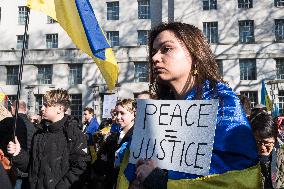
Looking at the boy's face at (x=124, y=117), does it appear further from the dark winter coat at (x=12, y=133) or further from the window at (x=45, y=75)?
the window at (x=45, y=75)

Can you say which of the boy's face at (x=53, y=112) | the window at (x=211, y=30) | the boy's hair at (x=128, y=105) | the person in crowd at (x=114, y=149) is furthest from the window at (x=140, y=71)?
the boy's face at (x=53, y=112)

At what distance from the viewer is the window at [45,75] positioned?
1309 inches

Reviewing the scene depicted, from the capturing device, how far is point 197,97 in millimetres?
2020

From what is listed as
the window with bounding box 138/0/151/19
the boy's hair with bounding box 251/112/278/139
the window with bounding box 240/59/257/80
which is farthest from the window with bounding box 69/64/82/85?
the boy's hair with bounding box 251/112/278/139

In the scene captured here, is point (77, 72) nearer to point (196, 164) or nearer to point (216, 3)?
point (216, 3)

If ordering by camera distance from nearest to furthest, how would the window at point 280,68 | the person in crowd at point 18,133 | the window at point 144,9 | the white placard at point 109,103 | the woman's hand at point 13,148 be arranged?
1. the woman's hand at point 13,148
2. the person in crowd at point 18,133
3. the white placard at point 109,103
4. the window at point 280,68
5. the window at point 144,9

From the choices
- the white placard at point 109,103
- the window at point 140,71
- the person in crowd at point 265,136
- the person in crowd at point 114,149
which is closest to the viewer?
the person in crowd at point 265,136

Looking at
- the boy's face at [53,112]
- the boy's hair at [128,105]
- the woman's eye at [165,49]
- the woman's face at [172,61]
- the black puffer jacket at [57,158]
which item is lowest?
the black puffer jacket at [57,158]

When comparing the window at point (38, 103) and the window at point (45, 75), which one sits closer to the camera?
the window at point (38, 103)

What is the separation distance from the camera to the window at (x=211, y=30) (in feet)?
105

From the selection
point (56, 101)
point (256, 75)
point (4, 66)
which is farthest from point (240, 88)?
point (56, 101)

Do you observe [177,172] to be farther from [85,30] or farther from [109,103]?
[109,103]

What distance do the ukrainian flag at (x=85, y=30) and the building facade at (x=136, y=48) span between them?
26488 millimetres

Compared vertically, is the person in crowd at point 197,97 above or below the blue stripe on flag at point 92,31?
below
